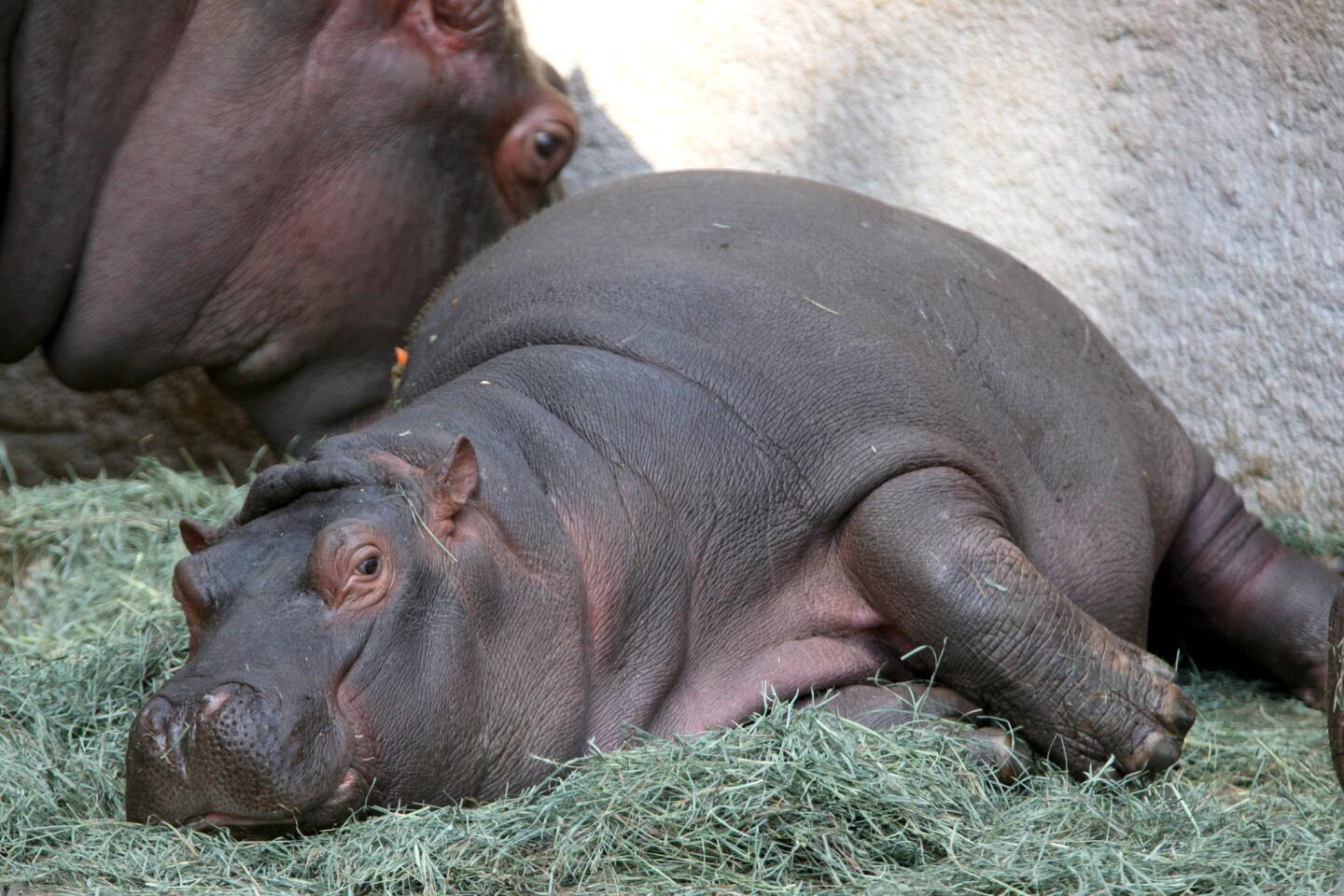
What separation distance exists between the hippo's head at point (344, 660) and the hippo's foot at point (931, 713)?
52 cm

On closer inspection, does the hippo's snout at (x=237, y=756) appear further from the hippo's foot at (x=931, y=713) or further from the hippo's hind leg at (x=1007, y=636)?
the hippo's hind leg at (x=1007, y=636)

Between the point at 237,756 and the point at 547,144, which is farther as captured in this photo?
the point at 547,144

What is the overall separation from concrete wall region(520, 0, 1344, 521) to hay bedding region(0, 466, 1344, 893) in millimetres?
1197

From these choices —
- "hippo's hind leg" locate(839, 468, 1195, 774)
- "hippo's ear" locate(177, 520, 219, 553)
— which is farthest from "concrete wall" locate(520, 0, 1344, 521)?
"hippo's ear" locate(177, 520, 219, 553)

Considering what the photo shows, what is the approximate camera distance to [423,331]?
3.60 m

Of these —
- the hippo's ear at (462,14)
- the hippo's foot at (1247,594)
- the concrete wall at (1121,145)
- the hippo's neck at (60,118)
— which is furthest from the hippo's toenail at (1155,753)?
the hippo's neck at (60,118)

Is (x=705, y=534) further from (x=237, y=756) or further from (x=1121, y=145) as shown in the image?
(x=1121, y=145)

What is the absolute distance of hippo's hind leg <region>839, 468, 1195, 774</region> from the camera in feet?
9.43

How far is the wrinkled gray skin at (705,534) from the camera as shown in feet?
8.16

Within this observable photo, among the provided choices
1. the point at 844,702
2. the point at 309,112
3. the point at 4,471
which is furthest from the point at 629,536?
the point at 4,471

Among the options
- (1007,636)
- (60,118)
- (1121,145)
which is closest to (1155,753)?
(1007,636)

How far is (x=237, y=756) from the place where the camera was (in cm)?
233

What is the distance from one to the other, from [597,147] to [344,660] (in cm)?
302

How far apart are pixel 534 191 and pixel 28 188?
127cm
